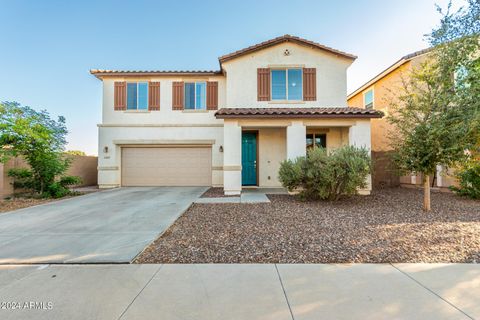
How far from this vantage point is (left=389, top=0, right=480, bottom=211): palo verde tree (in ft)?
19.6

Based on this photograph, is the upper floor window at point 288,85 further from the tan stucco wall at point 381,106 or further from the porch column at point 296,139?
the tan stucco wall at point 381,106

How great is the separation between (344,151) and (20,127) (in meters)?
11.5

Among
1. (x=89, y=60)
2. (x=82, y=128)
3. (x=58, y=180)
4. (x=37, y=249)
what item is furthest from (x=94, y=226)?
(x=82, y=128)

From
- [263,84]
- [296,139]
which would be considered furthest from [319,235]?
[263,84]

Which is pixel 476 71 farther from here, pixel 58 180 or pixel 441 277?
pixel 58 180

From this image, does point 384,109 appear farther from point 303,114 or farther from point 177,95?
point 177,95

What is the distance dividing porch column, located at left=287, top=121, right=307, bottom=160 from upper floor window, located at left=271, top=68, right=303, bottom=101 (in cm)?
219

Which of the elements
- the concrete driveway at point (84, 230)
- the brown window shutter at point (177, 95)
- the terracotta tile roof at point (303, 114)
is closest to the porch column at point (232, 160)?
the terracotta tile roof at point (303, 114)

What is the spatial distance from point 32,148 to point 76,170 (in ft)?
13.1

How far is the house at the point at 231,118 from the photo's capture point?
955cm

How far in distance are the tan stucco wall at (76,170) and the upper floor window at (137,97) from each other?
4037 millimetres

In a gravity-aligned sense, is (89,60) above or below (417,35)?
above

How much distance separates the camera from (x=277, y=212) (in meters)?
6.45

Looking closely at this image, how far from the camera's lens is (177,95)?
12.5m
